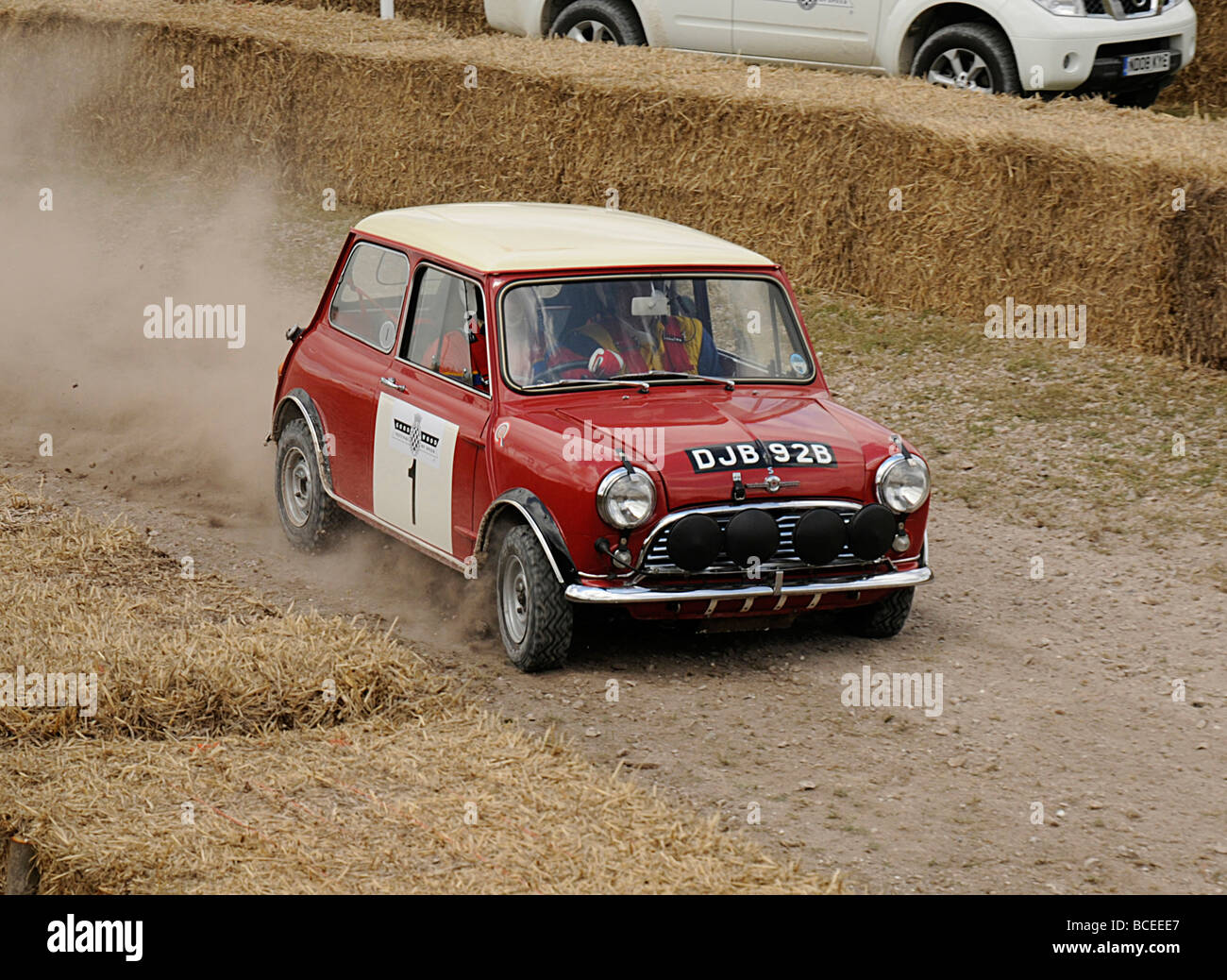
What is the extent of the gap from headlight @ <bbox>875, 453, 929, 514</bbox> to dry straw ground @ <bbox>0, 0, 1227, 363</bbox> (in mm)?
4397

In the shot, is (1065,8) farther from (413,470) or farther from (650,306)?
(413,470)

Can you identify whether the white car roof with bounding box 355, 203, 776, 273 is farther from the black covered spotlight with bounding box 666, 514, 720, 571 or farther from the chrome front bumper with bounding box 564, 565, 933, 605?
the chrome front bumper with bounding box 564, 565, 933, 605

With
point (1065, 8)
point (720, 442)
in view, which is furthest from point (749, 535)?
point (1065, 8)

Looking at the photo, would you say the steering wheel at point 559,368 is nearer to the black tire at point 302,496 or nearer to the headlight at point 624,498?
the headlight at point 624,498

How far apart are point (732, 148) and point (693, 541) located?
24.9 feet

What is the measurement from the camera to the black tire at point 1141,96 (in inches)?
575

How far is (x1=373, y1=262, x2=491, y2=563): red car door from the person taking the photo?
7770 mm

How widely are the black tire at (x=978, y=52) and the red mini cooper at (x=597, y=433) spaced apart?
20.0ft

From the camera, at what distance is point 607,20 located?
17078 mm

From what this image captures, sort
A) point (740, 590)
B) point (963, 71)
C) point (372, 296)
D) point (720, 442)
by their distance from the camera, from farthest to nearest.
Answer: point (963, 71)
point (372, 296)
point (720, 442)
point (740, 590)

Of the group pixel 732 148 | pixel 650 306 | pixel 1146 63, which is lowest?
pixel 650 306

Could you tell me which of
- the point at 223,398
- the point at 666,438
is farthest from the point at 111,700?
the point at 223,398

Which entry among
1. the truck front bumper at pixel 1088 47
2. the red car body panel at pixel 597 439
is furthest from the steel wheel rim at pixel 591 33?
the red car body panel at pixel 597 439

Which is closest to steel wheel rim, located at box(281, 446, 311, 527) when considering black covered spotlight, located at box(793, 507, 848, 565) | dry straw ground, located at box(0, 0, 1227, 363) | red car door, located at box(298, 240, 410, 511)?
red car door, located at box(298, 240, 410, 511)
